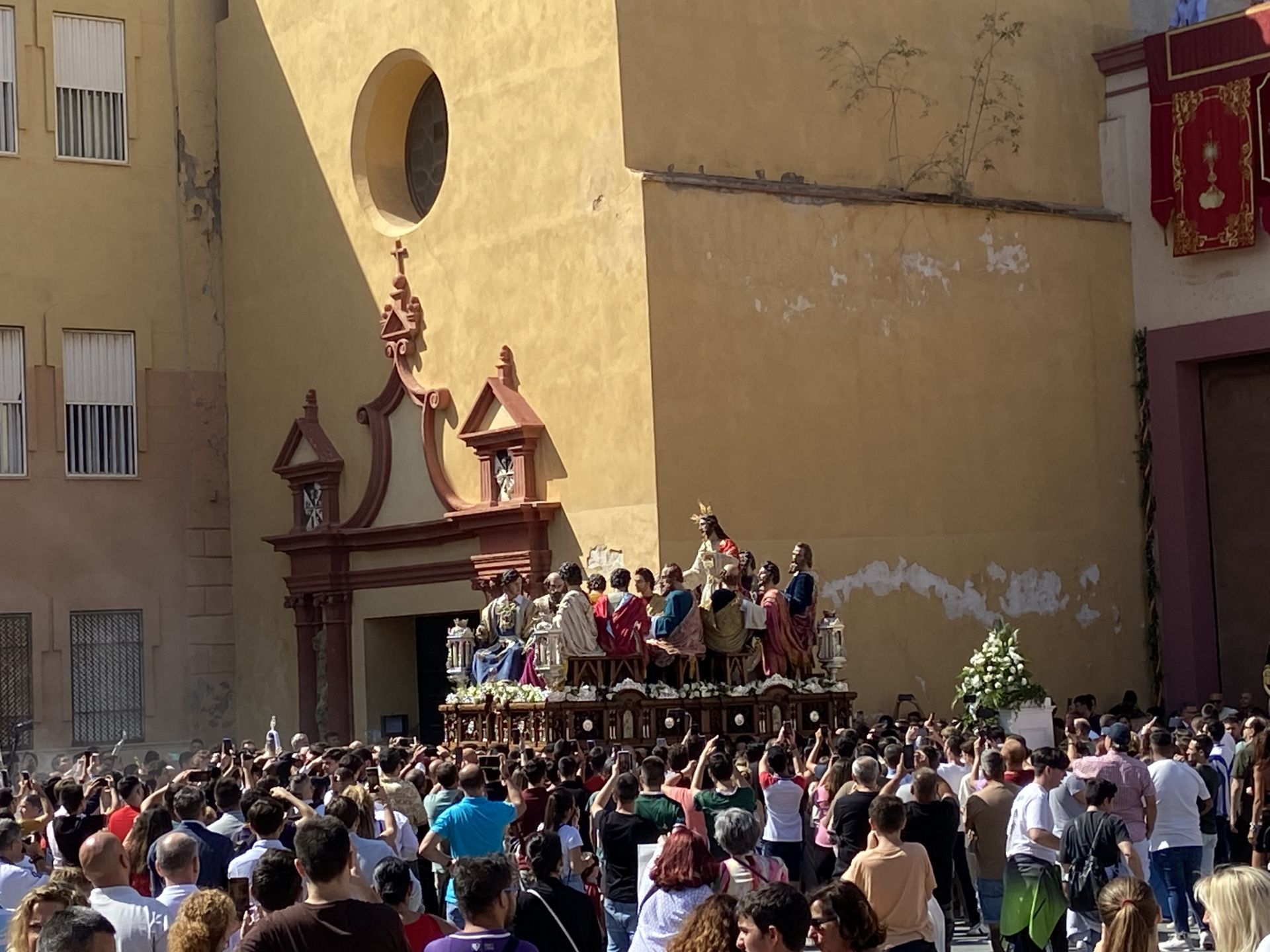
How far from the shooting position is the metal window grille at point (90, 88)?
29172 mm

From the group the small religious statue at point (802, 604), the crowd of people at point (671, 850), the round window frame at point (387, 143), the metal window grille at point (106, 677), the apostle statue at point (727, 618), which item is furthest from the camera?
the metal window grille at point (106, 677)

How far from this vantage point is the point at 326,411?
2800 centimetres

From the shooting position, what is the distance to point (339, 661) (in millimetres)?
27344

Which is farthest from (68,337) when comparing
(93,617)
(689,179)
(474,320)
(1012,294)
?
(1012,294)

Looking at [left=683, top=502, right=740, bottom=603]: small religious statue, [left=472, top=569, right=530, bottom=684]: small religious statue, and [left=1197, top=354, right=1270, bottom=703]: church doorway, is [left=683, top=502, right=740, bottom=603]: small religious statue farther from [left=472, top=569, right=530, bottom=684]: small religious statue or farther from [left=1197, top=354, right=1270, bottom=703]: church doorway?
[left=1197, top=354, right=1270, bottom=703]: church doorway

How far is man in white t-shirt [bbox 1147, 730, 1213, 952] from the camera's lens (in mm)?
14062

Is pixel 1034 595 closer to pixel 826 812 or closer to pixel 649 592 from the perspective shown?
pixel 649 592

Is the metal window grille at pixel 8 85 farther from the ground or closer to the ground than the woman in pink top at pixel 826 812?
farther from the ground

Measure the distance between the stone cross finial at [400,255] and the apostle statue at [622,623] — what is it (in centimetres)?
779

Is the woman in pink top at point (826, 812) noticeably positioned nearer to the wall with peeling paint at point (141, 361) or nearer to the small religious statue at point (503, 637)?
the small religious statue at point (503, 637)

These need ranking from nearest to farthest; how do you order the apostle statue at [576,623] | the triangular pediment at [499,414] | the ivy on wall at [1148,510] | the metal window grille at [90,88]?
the apostle statue at [576,623] < the triangular pediment at [499,414] < the ivy on wall at [1148,510] < the metal window grille at [90,88]

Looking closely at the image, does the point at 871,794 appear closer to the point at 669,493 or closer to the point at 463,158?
the point at 669,493

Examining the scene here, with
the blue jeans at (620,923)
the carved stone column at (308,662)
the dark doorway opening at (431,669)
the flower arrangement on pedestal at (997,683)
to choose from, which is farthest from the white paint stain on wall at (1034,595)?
the blue jeans at (620,923)

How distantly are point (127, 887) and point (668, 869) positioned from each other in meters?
2.22
